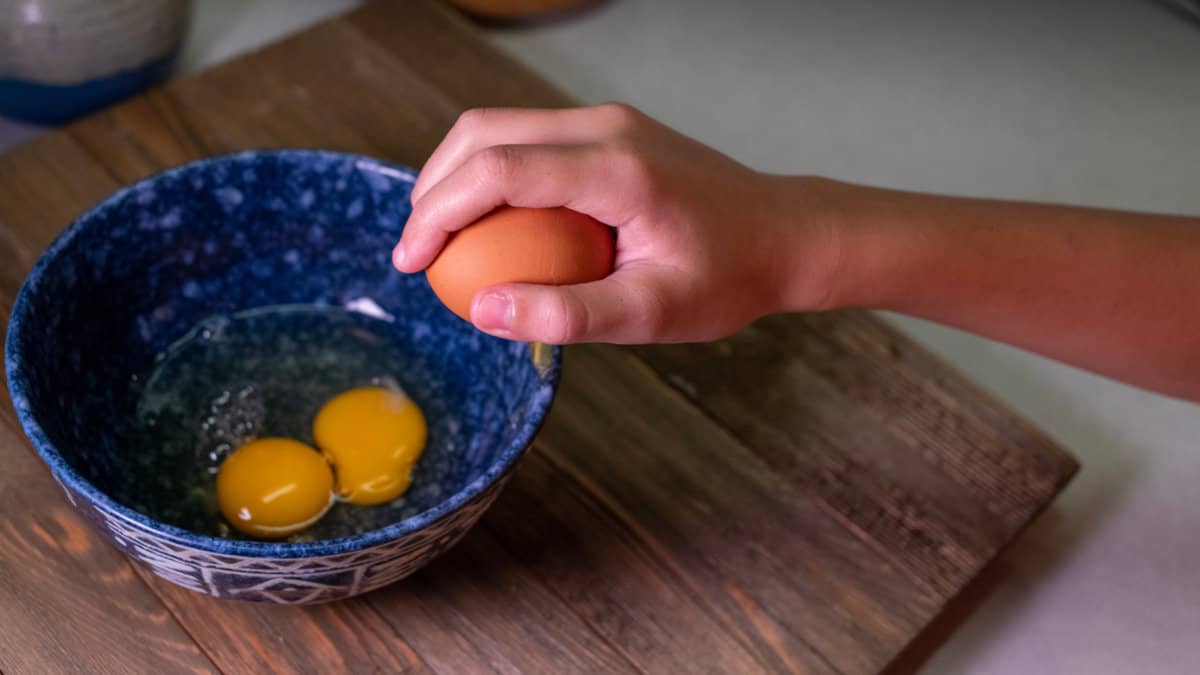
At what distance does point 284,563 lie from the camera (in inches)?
30.5

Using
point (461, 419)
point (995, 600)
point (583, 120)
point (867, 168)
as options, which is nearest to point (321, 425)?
point (461, 419)

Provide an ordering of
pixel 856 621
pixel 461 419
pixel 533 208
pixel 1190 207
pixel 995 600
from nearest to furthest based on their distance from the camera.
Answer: pixel 533 208
pixel 856 621
pixel 461 419
pixel 995 600
pixel 1190 207

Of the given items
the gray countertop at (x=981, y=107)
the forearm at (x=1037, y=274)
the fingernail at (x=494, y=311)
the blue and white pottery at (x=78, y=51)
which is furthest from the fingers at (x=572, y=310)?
the blue and white pottery at (x=78, y=51)

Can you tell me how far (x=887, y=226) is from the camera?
3.24 feet

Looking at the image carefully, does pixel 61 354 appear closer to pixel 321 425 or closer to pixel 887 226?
pixel 321 425

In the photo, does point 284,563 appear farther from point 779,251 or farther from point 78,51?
point 78,51

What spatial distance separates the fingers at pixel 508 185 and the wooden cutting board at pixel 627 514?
277 mm

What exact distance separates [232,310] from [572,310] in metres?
0.47

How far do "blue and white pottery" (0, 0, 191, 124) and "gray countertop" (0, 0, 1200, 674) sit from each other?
115 mm

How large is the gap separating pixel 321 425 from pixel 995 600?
696mm

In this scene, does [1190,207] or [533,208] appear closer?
[533,208]

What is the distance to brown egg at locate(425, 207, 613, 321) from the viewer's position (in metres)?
0.85

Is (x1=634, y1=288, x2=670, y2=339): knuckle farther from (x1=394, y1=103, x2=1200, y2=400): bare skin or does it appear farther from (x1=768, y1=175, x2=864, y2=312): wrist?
(x1=768, y1=175, x2=864, y2=312): wrist

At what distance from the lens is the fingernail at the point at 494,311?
793 mm
